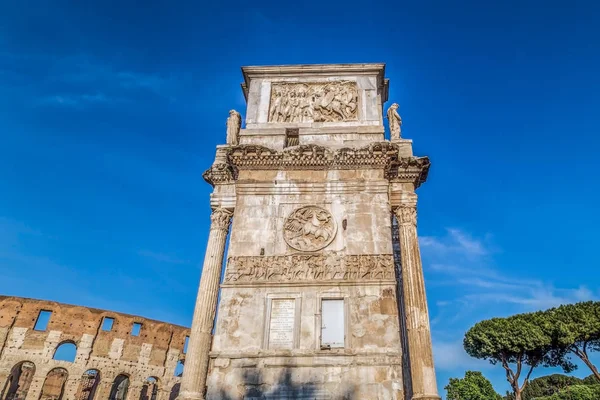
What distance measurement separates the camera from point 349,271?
12.5 metres

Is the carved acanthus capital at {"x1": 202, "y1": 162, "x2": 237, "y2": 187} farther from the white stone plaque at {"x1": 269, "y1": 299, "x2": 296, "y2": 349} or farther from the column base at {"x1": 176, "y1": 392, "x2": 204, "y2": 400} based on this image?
the column base at {"x1": 176, "y1": 392, "x2": 204, "y2": 400}

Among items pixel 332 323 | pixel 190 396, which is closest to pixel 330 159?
pixel 332 323

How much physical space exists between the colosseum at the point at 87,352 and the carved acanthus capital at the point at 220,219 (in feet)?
101

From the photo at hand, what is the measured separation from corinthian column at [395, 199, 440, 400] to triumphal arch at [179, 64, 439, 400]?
0.03m

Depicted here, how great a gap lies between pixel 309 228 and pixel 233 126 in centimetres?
548

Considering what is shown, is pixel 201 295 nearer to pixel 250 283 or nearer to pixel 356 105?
pixel 250 283

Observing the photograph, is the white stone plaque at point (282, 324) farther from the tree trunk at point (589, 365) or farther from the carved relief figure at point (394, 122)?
the tree trunk at point (589, 365)

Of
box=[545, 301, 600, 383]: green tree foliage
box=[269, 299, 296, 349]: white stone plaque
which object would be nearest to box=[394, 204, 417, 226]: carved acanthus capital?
box=[269, 299, 296, 349]: white stone plaque

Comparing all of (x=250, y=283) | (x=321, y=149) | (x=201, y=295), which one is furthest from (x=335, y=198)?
(x=201, y=295)

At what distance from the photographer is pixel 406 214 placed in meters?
14.1

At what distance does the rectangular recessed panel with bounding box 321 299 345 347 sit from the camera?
37.6 feet

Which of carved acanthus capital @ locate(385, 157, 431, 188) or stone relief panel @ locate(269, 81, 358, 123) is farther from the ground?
stone relief panel @ locate(269, 81, 358, 123)

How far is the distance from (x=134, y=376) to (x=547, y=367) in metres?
35.2

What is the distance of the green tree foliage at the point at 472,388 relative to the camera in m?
31.3
